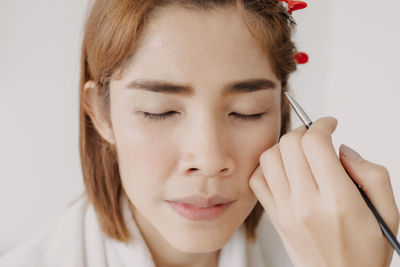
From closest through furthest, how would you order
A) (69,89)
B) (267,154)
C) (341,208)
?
(341,208) → (267,154) → (69,89)

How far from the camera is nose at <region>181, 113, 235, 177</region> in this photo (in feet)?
2.22

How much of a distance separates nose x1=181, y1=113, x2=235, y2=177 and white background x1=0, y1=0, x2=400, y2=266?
76cm

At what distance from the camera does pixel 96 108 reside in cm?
87

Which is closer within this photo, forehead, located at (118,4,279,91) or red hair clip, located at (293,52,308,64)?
forehead, located at (118,4,279,91)

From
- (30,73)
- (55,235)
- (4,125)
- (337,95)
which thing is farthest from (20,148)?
(337,95)

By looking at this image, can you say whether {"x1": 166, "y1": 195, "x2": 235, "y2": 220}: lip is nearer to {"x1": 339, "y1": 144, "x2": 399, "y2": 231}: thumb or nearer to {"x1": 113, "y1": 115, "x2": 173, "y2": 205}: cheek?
{"x1": 113, "y1": 115, "x2": 173, "y2": 205}: cheek

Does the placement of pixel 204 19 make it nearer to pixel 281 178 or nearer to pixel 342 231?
pixel 281 178

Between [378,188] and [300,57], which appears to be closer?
[378,188]

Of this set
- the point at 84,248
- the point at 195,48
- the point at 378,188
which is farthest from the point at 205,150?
the point at 84,248

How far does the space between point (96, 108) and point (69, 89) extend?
1.68 feet

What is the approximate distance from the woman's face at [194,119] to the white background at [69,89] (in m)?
0.64

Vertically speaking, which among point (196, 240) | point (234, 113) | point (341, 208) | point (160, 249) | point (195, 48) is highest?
point (195, 48)

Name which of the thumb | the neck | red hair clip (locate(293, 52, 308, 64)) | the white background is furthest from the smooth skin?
the white background

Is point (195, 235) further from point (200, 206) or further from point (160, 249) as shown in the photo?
point (160, 249)
